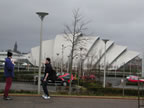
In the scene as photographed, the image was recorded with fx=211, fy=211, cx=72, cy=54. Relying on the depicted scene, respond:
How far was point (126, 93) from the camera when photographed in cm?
1320

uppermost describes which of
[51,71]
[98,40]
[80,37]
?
[98,40]

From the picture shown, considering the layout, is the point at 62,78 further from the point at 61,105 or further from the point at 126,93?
the point at 61,105

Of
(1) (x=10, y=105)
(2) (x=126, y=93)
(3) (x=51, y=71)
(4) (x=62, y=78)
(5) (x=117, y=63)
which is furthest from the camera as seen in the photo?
(5) (x=117, y=63)

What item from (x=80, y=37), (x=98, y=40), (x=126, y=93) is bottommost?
(x=126, y=93)

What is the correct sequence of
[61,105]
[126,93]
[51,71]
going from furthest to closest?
[126,93] → [51,71] → [61,105]

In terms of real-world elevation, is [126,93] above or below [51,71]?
below

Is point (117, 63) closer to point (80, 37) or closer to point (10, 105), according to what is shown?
point (80, 37)

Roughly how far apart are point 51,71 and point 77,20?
801 centimetres

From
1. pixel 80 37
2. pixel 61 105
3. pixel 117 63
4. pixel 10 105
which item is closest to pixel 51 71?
pixel 61 105

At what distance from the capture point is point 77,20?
13953mm

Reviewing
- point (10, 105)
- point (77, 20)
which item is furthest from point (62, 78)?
point (10, 105)

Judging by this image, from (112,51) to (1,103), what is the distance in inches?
2170

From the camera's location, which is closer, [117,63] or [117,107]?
[117,107]

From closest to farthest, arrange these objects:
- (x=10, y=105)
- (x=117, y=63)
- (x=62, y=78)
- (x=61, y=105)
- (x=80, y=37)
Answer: (x=10, y=105), (x=61, y=105), (x=80, y=37), (x=62, y=78), (x=117, y=63)
